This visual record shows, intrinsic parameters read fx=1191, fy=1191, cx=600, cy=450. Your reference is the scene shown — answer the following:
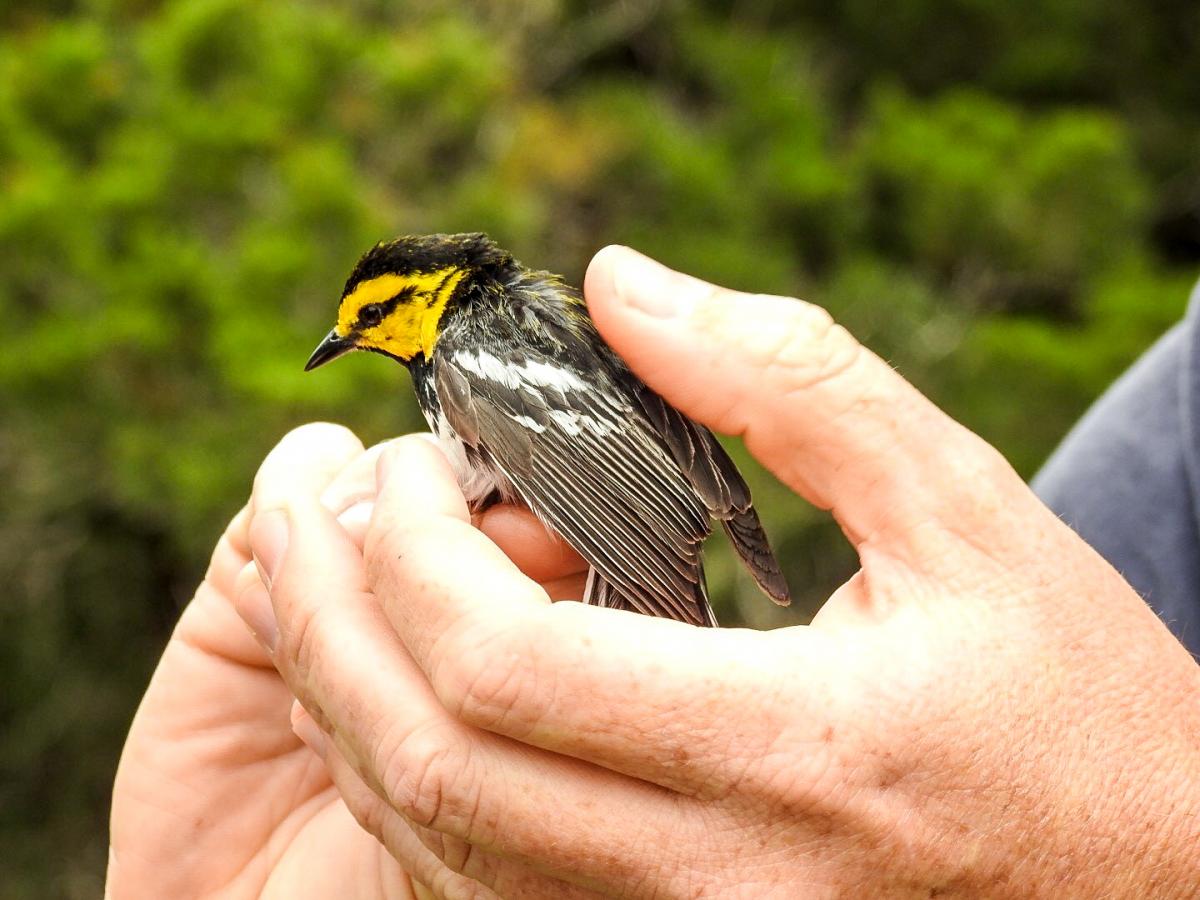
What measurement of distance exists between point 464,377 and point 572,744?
0.66 meters

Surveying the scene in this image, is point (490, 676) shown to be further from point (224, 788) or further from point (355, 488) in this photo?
point (224, 788)

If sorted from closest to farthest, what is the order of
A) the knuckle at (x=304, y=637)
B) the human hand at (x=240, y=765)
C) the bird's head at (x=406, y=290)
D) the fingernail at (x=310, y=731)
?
the knuckle at (x=304, y=637) < the fingernail at (x=310, y=731) < the human hand at (x=240, y=765) < the bird's head at (x=406, y=290)

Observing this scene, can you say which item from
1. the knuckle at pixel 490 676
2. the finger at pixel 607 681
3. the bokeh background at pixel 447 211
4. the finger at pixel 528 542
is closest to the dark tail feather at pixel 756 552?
the finger at pixel 528 542

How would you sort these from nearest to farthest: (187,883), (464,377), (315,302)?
(187,883) → (464,377) → (315,302)

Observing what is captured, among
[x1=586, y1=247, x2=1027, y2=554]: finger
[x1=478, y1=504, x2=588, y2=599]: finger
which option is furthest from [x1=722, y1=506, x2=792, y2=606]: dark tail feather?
[x1=586, y1=247, x2=1027, y2=554]: finger

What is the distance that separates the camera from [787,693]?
97cm

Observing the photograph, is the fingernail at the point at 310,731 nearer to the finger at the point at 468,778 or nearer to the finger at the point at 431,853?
the finger at the point at 431,853

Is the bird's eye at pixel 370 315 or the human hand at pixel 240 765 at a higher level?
the bird's eye at pixel 370 315

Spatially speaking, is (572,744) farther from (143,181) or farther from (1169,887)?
(143,181)

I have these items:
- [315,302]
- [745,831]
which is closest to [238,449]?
[315,302]

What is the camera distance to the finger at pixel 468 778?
3.19 ft

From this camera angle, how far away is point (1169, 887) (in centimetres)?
106

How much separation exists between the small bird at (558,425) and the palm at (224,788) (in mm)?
323

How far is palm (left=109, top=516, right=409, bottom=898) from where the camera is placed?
1.30 metres
